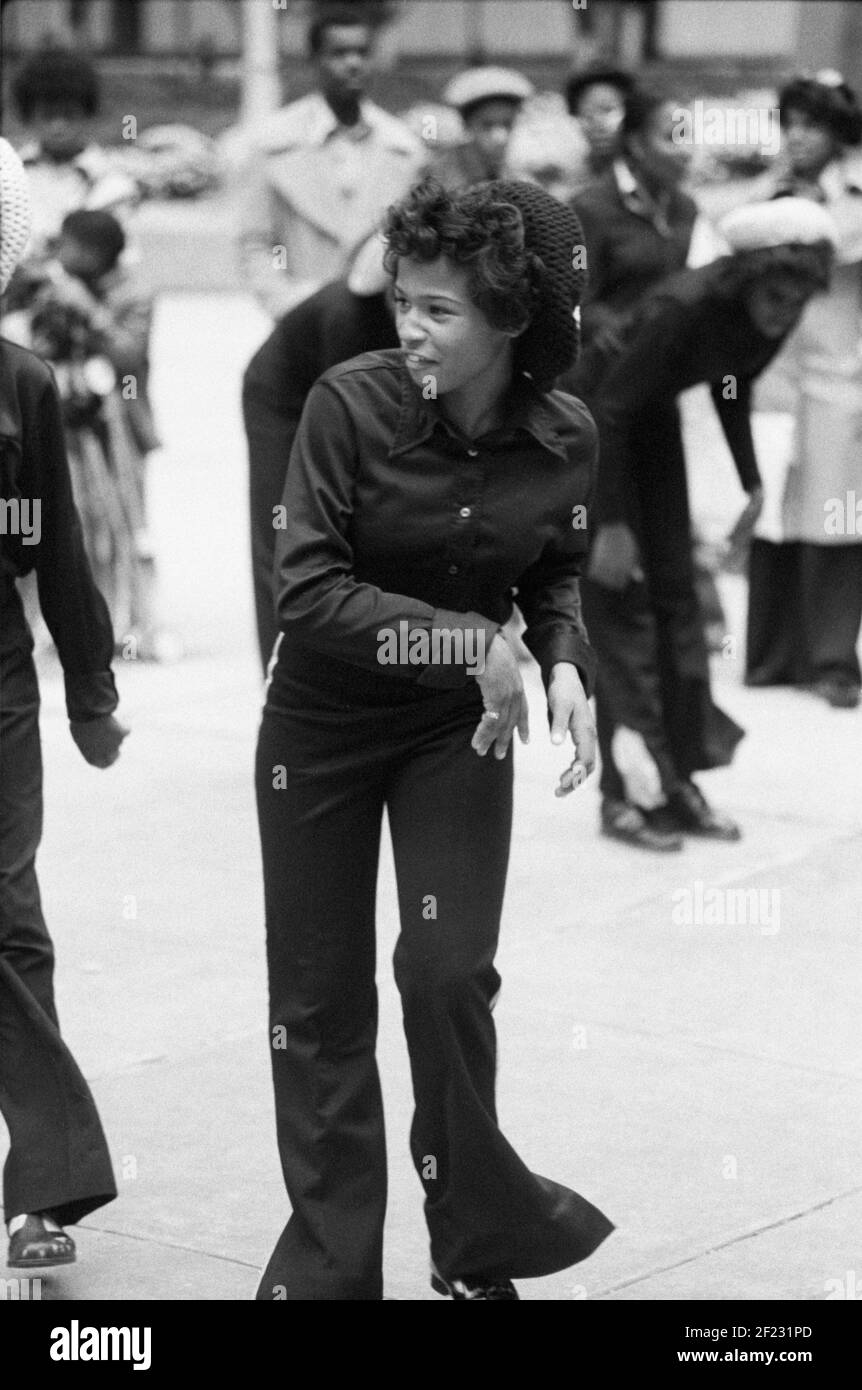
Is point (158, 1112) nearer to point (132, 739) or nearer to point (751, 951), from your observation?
point (751, 951)

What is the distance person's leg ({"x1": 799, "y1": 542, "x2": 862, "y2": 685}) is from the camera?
8.83 meters

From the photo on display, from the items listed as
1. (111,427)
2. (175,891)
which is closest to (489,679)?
(175,891)

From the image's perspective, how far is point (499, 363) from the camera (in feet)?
12.1

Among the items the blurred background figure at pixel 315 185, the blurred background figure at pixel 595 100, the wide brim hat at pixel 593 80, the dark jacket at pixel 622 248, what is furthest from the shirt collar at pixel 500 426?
the wide brim hat at pixel 593 80

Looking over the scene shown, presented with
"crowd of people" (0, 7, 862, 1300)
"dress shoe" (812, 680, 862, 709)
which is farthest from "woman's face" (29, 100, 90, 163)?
"crowd of people" (0, 7, 862, 1300)

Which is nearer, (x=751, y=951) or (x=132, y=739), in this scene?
(x=751, y=951)

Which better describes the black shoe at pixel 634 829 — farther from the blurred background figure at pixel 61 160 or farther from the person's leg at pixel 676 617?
the blurred background figure at pixel 61 160

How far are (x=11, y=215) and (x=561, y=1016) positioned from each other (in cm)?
219

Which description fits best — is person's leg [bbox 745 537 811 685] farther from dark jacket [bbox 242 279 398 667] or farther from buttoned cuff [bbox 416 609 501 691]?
buttoned cuff [bbox 416 609 501 691]

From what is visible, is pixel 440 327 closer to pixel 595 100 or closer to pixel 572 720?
pixel 572 720

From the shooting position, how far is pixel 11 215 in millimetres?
4070

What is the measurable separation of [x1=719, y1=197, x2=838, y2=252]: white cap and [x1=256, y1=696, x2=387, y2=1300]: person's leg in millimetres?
3134

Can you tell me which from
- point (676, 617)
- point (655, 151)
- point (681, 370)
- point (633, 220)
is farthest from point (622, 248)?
point (676, 617)
